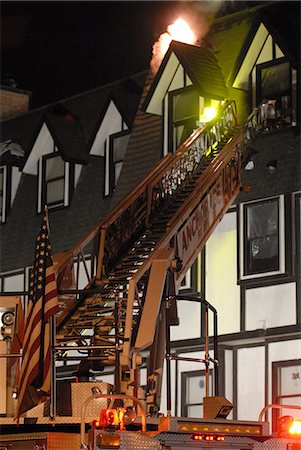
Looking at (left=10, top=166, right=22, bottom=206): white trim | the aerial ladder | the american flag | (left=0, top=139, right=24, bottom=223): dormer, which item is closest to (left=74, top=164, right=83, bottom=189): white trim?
(left=0, top=139, right=24, bottom=223): dormer

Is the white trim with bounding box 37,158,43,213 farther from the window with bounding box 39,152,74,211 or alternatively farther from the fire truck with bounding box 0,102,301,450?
the fire truck with bounding box 0,102,301,450

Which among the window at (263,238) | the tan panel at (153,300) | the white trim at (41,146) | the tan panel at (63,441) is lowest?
the tan panel at (63,441)

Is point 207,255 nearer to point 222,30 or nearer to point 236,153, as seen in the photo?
point 236,153

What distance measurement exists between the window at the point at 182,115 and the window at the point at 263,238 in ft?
10.1

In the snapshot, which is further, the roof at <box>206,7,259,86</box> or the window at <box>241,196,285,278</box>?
the roof at <box>206,7,259,86</box>

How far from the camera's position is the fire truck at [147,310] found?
39.5 ft

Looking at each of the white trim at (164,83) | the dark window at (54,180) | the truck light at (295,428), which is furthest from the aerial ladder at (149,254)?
the dark window at (54,180)

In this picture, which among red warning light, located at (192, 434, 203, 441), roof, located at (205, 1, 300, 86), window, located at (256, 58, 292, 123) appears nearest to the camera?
red warning light, located at (192, 434, 203, 441)

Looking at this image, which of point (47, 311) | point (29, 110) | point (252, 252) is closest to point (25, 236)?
point (29, 110)

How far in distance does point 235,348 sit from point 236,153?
4149 mm

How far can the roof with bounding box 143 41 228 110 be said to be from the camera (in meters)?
24.5

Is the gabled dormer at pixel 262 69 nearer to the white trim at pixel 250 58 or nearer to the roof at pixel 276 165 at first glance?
the white trim at pixel 250 58

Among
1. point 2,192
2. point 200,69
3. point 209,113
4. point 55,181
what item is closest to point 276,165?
point 209,113

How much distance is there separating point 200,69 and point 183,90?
85 centimetres
